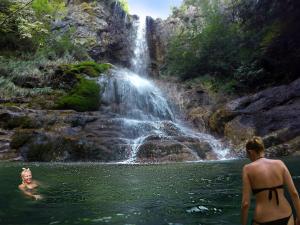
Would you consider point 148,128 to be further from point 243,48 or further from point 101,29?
A: point 101,29

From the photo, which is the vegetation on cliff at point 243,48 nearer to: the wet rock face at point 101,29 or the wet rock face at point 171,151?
the wet rock face at point 101,29

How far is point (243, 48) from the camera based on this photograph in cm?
2886

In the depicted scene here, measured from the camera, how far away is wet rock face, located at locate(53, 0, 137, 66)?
3569cm

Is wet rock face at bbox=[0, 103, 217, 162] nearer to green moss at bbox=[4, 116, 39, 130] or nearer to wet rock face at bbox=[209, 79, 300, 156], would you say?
green moss at bbox=[4, 116, 39, 130]

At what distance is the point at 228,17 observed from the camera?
1282 inches

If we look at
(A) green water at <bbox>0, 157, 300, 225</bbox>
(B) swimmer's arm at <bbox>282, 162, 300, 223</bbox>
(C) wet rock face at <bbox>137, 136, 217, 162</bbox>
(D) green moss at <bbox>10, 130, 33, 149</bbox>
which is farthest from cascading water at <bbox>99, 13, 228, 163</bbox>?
(B) swimmer's arm at <bbox>282, 162, 300, 223</bbox>

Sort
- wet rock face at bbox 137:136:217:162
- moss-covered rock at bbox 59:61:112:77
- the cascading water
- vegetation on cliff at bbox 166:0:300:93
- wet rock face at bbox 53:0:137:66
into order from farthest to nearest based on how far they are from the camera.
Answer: wet rock face at bbox 53:0:137:66
moss-covered rock at bbox 59:61:112:77
vegetation on cliff at bbox 166:0:300:93
the cascading water
wet rock face at bbox 137:136:217:162

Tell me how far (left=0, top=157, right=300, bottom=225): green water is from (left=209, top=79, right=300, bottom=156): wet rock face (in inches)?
227

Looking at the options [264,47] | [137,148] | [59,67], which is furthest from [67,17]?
[137,148]

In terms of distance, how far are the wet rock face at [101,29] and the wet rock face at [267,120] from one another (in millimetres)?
15926

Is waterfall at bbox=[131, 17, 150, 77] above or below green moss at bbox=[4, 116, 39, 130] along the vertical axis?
above

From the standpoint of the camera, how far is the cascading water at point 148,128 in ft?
56.0

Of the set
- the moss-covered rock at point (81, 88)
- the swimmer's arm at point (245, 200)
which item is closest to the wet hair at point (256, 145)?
the swimmer's arm at point (245, 200)

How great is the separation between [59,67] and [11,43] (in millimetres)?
6994
